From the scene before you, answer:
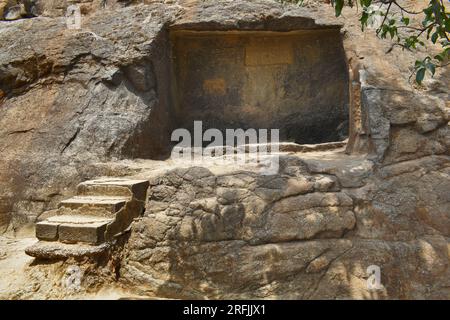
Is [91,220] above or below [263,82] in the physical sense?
below

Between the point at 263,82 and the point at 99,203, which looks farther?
the point at 263,82

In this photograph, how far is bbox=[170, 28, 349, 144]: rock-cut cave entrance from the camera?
5344 mm

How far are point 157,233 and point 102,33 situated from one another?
320 centimetres

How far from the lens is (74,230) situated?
2791 millimetres

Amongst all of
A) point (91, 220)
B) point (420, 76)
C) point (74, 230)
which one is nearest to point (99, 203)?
point (91, 220)

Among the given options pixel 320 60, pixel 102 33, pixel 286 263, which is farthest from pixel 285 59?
pixel 286 263

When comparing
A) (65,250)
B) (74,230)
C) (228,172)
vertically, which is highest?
(228,172)

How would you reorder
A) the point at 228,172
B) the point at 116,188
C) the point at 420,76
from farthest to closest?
the point at 228,172 < the point at 116,188 < the point at 420,76

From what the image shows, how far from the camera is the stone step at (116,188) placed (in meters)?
3.18

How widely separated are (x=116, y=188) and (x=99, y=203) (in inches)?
9.8

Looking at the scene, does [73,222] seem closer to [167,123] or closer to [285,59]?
[167,123]

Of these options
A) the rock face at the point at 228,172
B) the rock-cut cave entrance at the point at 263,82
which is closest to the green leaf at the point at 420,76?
Answer: the rock face at the point at 228,172

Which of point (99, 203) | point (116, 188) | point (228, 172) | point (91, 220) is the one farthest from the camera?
point (228, 172)

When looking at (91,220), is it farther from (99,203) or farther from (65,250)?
(65,250)
